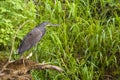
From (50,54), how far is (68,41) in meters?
0.45

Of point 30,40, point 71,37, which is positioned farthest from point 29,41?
point 71,37

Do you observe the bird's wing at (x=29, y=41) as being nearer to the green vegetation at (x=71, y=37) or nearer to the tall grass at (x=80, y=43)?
the green vegetation at (x=71, y=37)

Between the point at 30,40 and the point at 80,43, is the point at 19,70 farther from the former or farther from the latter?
the point at 80,43

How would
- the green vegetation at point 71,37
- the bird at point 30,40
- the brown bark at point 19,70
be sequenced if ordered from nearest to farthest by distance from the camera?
the brown bark at point 19,70, the bird at point 30,40, the green vegetation at point 71,37

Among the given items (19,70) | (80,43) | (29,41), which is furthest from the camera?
(80,43)

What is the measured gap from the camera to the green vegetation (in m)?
4.17

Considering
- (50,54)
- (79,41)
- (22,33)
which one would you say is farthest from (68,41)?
(22,33)

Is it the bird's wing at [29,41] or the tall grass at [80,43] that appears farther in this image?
Answer: the tall grass at [80,43]

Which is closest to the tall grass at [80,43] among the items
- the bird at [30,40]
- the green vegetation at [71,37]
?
the green vegetation at [71,37]

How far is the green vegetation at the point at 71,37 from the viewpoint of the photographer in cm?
417

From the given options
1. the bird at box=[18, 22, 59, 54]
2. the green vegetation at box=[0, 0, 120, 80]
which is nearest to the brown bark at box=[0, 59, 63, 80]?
the bird at box=[18, 22, 59, 54]

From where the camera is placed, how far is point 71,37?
184 inches

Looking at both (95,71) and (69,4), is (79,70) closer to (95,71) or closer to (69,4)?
(95,71)

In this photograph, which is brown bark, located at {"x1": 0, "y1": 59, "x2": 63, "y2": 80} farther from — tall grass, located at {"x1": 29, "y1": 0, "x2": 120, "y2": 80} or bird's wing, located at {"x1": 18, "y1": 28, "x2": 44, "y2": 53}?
tall grass, located at {"x1": 29, "y1": 0, "x2": 120, "y2": 80}
